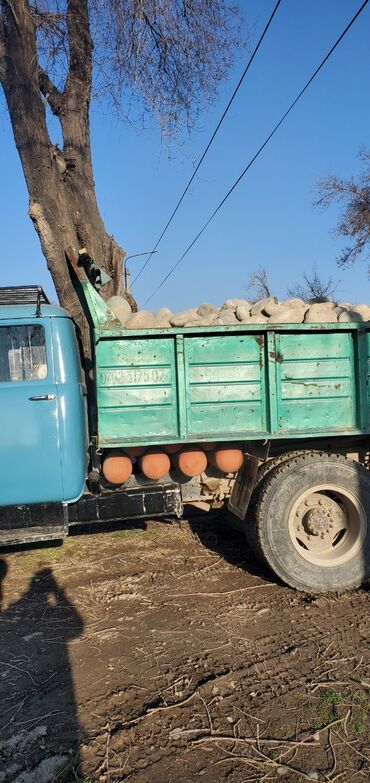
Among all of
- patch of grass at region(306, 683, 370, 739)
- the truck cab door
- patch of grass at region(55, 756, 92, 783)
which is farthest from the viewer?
the truck cab door

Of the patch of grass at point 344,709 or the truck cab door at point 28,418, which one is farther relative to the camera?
the truck cab door at point 28,418

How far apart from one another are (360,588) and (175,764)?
256 centimetres

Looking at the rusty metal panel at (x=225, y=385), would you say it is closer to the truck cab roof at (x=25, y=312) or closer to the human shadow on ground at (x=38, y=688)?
the truck cab roof at (x=25, y=312)

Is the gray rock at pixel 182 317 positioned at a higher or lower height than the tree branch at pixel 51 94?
lower

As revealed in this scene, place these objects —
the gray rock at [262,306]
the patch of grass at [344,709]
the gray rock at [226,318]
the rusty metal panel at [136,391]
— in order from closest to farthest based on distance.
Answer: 1. the patch of grass at [344,709]
2. the rusty metal panel at [136,391]
3. the gray rock at [226,318]
4. the gray rock at [262,306]

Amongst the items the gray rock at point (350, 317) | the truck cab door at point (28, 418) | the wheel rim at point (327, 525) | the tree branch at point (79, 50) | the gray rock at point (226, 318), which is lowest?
the wheel rim at point (327, 525)

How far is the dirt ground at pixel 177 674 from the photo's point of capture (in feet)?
8.50

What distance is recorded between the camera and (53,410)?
4.10 meters

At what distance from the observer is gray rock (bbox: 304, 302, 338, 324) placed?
4.83m

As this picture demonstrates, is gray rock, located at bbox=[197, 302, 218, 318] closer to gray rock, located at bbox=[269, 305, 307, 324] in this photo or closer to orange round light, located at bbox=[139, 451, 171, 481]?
gray rock, located at bbox=[269, 305, 307, 324]

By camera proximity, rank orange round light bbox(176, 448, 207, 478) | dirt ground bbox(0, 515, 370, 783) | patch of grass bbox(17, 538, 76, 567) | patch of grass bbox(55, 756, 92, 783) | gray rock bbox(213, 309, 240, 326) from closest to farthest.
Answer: patch of grass bbox(55, 756, 92, 783) → dirt ground bbox(0, 515, 370, 783) → orange round light bbox(176, 448, 207, 478) → gray rock bbox(213, 309, 240, 326) → patch of grass bbox(17, 538, 76, 567)

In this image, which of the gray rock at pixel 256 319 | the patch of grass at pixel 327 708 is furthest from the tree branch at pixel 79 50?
the patch of grass at pixel 327 708

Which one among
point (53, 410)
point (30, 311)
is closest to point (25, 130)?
point (30, 311)

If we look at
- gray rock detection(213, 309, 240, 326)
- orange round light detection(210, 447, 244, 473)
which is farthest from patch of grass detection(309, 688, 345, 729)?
gray rock detection(213, 309, 240, 326)
